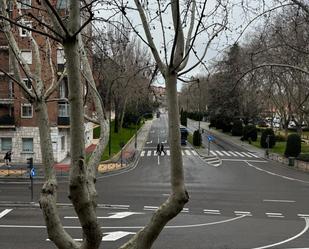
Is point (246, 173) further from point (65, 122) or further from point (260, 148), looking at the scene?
point (260, 148)

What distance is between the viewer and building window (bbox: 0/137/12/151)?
141 ft

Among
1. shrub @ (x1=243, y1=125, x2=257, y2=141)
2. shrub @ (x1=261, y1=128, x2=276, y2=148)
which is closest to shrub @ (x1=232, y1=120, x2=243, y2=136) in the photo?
shrub @ (x1=243, y1=125, x2=257, y2=141)

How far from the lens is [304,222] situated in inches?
→ 827

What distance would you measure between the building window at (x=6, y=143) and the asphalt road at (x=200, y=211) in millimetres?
11575

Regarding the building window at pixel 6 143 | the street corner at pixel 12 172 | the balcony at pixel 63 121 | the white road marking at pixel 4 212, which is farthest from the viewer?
the building window at pixel 6 143

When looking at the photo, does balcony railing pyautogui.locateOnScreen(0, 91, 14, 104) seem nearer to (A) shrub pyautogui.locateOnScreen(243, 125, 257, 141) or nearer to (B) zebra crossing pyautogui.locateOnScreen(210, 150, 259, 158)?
(B) zebra crossing pyautogui.locateOnScreen(210, 150, 259, 158)

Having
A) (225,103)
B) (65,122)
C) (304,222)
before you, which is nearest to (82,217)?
(304,222)

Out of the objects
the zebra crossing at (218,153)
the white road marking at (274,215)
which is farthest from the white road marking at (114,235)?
the zebra crossing at (218,153)

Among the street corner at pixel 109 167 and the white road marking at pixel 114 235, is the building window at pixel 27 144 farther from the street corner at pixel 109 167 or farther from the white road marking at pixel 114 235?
the white road marking at pixel 114 235

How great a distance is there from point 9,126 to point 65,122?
507 centimetres

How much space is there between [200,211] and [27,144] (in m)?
23.9

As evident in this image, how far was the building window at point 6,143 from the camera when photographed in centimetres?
4290

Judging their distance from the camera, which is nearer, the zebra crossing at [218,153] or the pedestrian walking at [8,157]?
the pedestrian walking at [8,157]

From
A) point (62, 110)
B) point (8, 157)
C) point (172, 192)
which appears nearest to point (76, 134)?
point (172, 192)
